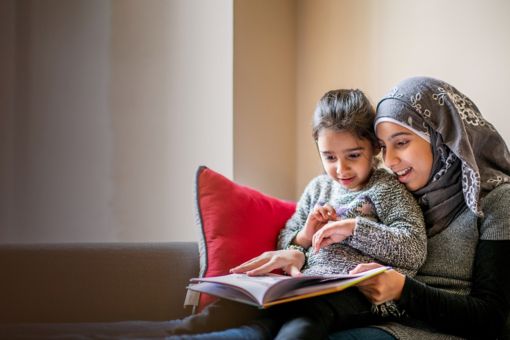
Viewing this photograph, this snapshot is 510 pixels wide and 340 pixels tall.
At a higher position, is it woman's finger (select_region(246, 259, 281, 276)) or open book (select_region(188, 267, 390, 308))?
open book (select_region(188, 267, 390, 308))

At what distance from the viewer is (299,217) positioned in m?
1.51

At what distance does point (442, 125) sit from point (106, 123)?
1.21 m

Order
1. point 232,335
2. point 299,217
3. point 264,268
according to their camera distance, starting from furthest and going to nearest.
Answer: point 299,217, point 264,268, point 232,335

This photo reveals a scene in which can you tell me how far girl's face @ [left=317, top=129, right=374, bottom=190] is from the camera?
4.54ft

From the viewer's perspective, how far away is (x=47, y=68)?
187cm

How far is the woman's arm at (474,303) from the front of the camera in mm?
1121

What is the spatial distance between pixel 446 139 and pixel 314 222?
383 millimetres

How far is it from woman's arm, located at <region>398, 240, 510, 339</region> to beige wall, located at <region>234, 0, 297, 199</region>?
1024 mm

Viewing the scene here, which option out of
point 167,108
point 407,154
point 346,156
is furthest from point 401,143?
point 167,108

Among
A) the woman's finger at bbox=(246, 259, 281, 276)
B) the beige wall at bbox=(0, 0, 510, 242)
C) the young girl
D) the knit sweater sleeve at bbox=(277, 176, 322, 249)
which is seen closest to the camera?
the young girl

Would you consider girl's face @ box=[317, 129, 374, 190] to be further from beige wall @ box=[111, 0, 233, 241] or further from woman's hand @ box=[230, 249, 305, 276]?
beige wall @ box=[111, 0, 233, 241]

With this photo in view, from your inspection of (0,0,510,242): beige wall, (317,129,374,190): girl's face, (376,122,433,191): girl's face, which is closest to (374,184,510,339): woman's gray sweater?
(376,122,433,191): girl's face

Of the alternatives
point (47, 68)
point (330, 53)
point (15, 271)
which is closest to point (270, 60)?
point (330, 53)

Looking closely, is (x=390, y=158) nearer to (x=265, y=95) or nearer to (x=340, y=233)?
(x=340, y=233)
